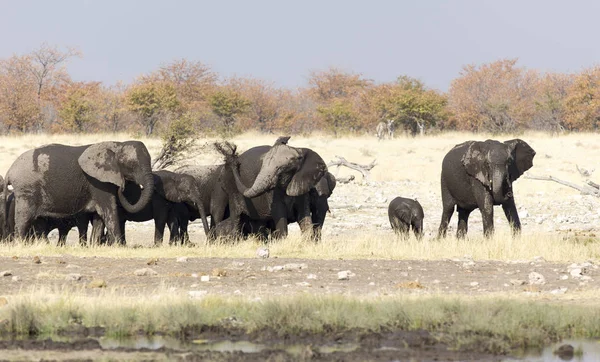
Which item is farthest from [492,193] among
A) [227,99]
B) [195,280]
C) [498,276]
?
[227,99]

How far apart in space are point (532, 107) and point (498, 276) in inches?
2400

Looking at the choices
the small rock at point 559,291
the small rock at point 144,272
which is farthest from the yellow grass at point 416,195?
the small rock at point 559,291

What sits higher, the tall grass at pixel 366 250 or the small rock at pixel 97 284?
the small rock at pixel 97 284

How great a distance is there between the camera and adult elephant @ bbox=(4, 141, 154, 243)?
2009cm

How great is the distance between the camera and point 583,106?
6881cm

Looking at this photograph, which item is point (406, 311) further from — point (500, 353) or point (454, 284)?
point (454, 284)

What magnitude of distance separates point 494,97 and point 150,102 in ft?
81.6

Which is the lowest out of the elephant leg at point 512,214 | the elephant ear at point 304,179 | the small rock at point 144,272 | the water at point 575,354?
the water at point 575,354

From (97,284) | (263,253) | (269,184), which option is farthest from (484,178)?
(97,284)

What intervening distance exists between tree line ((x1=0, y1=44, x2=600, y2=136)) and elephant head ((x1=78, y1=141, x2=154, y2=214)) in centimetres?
2812

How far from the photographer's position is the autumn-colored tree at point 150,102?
62.6 meters

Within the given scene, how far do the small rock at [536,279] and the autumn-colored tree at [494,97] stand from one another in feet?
158

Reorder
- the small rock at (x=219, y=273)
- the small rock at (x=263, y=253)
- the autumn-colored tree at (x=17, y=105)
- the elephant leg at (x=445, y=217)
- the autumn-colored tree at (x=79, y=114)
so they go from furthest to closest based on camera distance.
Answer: the autumn-colored tree at (x=17, y=105), the autumn-colored tree at (x=79, y=114), the elephant leg at (x=445, y=217), the small rock at (x=263, y=253), the small rock at (x=219, y=273)

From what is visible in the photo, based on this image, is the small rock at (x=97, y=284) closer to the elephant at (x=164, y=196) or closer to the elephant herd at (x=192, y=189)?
the elephant herd at (x=192, y=189)
